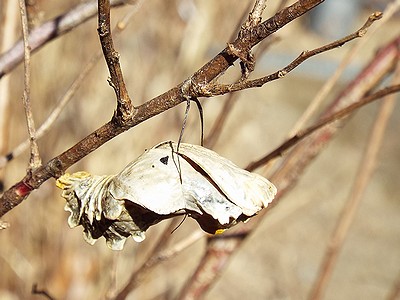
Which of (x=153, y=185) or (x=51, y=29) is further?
(x=51, y=29)

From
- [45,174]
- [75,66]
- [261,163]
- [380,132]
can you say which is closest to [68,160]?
[45,174]

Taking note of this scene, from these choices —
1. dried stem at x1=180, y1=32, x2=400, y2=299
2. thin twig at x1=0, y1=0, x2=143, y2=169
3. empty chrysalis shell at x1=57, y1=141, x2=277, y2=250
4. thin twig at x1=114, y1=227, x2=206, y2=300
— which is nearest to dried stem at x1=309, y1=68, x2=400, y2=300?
dried stem at x1=180, y1=32, x2=400, y2=299

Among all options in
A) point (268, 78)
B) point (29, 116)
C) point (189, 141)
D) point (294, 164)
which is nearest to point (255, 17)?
point (268, 78)

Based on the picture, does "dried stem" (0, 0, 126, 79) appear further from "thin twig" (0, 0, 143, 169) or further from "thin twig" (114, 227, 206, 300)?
"thin twig" (114, 227, 206, 300)

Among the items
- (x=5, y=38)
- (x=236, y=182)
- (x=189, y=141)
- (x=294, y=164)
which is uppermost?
(x=5, y=38)

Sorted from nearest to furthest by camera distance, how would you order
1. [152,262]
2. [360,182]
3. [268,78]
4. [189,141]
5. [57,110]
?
[268,78] → [57,110] → [152,262] → [360,182] → [189,141]

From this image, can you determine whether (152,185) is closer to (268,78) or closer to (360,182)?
(268,78)

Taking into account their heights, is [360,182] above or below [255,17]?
below

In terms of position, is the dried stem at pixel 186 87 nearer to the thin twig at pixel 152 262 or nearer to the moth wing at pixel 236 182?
the moth wing at pixel 236 182
